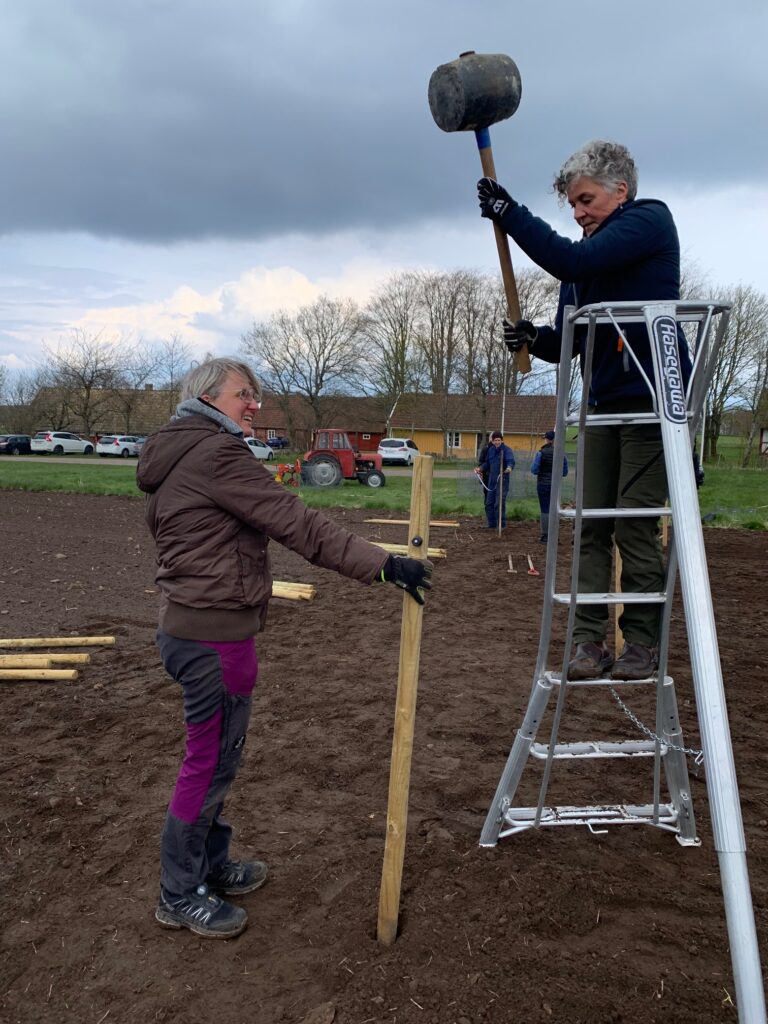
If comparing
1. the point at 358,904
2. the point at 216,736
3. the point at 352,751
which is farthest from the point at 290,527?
the point at 352,751

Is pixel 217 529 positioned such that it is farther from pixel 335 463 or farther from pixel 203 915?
pixel 335 463

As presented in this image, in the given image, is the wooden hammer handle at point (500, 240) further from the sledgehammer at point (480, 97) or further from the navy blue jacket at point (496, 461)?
the navy blue jacket at point (496, 461)

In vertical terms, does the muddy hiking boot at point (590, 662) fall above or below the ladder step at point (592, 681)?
above

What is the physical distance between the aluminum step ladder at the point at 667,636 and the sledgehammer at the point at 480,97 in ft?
2.38

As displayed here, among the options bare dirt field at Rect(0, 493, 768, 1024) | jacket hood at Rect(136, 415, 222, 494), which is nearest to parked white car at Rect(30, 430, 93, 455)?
bare dirt field at Rect(0, 493, 768, 1024)

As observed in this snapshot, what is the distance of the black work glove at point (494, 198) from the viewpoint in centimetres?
290

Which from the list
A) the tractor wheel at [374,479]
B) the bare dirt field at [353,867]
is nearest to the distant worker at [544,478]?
the bare dirt field at [353,867]

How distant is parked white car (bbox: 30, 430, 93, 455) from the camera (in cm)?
5012

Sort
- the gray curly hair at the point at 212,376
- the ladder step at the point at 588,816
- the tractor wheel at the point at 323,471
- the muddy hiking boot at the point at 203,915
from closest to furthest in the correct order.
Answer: the muddy hiking boot at the point at 203,915 < the gray curly hair at the point at 212,376 < the ladder step at the point at 588,816 < the tractor wheel at the point at 323,471

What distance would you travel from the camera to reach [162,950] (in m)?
2.96

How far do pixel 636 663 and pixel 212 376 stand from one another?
212 centimetres

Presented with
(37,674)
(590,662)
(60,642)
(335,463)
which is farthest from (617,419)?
(335,463)

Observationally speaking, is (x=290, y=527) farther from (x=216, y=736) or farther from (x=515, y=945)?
(x=515, y=945)

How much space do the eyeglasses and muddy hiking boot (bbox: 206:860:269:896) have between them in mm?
2016
